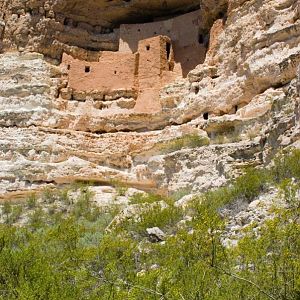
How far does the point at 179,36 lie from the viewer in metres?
19.6

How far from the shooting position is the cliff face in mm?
14148

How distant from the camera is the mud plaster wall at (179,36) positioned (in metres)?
18.8

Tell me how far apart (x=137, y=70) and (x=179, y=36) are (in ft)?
6.50

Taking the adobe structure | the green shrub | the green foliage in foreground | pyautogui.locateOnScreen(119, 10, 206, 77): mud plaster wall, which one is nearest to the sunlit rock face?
pyautogui.locateOnScreen(119, 10, 206, 77): mud plaster wall

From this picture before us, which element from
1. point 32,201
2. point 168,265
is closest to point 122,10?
point 32,201

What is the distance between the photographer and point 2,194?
594 inches

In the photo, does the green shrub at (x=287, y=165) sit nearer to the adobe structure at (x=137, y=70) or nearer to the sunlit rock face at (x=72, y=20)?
the adobe structure at (x=137, y=70)

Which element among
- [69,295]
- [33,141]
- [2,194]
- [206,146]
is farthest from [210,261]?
[33,141]

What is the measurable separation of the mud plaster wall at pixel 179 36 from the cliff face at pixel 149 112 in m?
0.39

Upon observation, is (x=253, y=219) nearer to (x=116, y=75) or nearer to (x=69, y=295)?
(x=69, y=295)

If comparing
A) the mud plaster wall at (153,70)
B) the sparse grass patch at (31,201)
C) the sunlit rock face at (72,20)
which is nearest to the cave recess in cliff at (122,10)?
the sunlit rock face at (72,20)

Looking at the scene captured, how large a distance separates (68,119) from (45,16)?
3.97 metres

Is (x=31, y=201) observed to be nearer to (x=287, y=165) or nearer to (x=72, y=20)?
(x=287, y=165)

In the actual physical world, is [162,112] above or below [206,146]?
above
